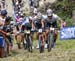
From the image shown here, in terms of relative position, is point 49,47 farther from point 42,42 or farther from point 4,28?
point 4,28

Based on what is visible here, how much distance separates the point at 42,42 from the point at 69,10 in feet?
56.0

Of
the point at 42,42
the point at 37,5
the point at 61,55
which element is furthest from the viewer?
the point at 37,5

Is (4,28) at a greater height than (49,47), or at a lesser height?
greater

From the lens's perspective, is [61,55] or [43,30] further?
[43,30]

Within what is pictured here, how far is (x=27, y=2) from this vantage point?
41469mm

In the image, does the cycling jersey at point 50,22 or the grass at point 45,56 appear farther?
the cycling jersey at point 50,22

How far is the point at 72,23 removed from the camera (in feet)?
103

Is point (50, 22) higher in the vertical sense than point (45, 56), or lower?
higher

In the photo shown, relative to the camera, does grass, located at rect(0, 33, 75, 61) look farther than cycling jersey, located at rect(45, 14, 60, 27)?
No

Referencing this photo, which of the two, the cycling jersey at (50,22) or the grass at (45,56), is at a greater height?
the cycling jersey at (50,22)

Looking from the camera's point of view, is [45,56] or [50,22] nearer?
[45,56]

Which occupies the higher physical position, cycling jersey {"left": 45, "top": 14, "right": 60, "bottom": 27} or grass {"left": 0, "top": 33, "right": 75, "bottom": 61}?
cycling jersey {"left": 45, "top": 14, "right": 60, "bottom": 27}

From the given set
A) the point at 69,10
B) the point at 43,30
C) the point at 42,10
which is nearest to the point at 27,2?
the point at 42,10

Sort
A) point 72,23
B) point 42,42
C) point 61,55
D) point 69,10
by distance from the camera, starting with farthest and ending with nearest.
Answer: point 69,10 → point 72,23 → point 42,42 → point 61,55
